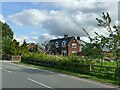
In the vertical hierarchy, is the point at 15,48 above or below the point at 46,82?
above

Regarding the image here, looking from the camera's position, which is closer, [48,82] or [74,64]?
[48,82]

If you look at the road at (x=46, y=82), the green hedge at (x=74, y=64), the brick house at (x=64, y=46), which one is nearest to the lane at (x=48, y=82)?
the road at (x=46, y=82)

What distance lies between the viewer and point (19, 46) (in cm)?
7894

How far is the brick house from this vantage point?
10369cm

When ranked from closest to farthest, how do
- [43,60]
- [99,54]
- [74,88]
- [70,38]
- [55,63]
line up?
[74,88] < [99,54] < [55,63] < [43,60] < [70,38]

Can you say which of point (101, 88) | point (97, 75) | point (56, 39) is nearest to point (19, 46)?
point (56, 39)

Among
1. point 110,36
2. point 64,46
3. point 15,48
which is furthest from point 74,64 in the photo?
point 64,46

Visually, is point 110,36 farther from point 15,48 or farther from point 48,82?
point 15,48

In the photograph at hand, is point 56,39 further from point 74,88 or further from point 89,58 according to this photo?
point 74,88

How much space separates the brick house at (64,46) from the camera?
103688mm

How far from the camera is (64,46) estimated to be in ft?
347

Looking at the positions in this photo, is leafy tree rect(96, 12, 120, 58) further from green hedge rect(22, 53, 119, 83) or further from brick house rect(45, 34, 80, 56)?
brick house rect(45, 34, 80, 56)

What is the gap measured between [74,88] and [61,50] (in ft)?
293

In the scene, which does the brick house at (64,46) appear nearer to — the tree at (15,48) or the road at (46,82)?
the tree at (15,48)
